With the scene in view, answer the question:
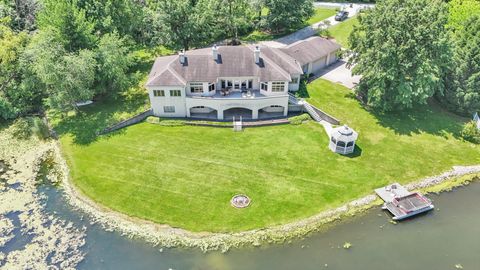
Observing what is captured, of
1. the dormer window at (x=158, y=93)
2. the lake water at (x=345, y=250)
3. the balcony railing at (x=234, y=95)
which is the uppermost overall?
the dormer window at (x=158, y=93)

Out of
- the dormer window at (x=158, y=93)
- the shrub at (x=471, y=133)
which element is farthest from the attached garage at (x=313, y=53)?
the shrub at (x=471, y=133)

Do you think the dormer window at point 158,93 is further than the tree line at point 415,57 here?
Yes

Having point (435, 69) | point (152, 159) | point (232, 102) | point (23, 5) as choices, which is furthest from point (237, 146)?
point (23, 5)

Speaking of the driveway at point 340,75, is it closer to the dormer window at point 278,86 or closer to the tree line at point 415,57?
the tree line at point 415,57

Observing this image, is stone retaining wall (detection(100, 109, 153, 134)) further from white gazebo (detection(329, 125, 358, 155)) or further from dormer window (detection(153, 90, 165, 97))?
white gazebo (detection(329, 125, 358, 155))

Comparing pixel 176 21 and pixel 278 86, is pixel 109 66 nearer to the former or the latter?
pixel 176 21

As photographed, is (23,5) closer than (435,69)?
No

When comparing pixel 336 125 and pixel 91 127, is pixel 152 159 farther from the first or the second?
pixel 336 125

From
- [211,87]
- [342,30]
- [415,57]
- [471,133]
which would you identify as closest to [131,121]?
[211,87]
